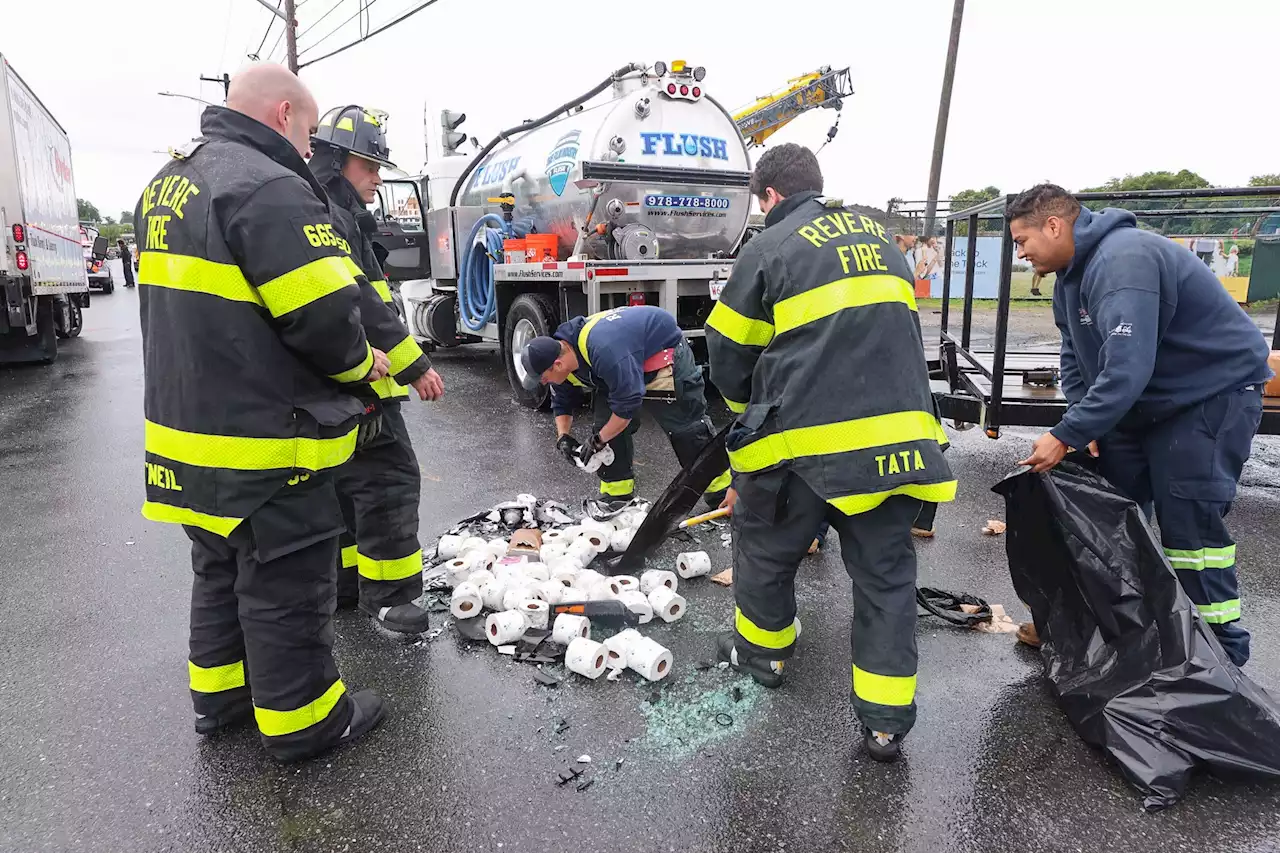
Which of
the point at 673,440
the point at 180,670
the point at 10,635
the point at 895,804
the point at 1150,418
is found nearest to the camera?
the point at 895,804

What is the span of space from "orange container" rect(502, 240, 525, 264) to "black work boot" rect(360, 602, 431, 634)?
5.20 meters

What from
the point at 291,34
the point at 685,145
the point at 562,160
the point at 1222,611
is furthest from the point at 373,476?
the point at 291,34

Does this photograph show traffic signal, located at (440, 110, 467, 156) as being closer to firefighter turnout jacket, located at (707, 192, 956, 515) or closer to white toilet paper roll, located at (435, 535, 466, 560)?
white toilet paper roll, located at (435, 535, 466, 560)

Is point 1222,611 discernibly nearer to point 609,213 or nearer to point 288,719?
point 288,719

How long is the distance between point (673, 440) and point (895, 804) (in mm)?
2748

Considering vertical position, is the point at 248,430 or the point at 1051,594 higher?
the point at 248,430

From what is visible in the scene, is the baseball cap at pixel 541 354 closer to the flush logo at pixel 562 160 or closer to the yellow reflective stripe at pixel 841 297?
the yellow reflective stripe at pixel 841 297

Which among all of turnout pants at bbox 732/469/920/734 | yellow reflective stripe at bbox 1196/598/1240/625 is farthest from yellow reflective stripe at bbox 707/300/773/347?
yellow reflective stripe at bbox 1196/598/1240/625

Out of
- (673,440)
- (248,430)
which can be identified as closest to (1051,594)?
(673,440)

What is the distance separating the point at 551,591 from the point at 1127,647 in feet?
6.99

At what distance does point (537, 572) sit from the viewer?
3678 millimetres

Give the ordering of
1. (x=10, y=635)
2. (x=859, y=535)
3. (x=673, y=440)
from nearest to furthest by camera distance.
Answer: (x=859, y=535) → (x=10, y=635) → (x=673, y=440)

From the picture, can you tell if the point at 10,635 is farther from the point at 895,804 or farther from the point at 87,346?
the point at 87,346

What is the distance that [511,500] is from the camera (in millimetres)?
5062
